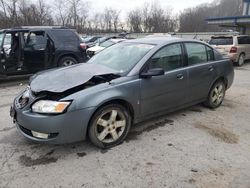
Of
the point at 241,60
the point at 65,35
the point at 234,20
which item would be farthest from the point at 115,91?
the point at 234,20

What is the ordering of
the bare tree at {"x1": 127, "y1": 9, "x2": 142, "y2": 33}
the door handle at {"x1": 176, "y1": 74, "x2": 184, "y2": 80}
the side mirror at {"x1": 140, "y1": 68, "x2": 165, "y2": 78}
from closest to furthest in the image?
the side mirror at {"x1": 140, "y1": 68, "x2": 165, "y2": 78} → the door handle at {"x1": 176, "y1": 74, "x2": 184, "y2": 80} → the bare tree at {"x1": 127, "y1": 9, "x2": 142, "y2": 33}

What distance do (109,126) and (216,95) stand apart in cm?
289

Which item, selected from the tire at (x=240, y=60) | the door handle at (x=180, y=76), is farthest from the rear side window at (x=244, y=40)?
the door handle at (x=180, y=76)

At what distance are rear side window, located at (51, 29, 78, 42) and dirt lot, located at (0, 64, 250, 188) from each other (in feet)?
15.5

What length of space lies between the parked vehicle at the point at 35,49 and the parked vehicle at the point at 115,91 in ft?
13.6

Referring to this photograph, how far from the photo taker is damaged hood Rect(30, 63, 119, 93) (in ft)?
11.6

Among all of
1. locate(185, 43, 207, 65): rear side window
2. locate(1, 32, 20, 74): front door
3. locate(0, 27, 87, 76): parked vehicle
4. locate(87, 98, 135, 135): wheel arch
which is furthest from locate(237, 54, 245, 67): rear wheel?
locate(87, 98, 135, 135): wheel arch

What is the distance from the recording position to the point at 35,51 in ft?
27.5

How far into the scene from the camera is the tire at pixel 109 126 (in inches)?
141

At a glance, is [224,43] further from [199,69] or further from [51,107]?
[51,107]

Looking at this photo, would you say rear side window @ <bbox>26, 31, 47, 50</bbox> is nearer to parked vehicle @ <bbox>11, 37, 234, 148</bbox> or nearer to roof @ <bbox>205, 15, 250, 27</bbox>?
parked vehicle @ <bbox>11, 37, 234, 148</bbox>

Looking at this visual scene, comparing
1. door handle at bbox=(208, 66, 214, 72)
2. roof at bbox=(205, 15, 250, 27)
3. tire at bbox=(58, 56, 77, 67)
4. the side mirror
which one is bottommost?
tire at bbox=(58, 56, 77, 67)

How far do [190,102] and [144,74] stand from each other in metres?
1.46

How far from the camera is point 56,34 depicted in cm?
884
